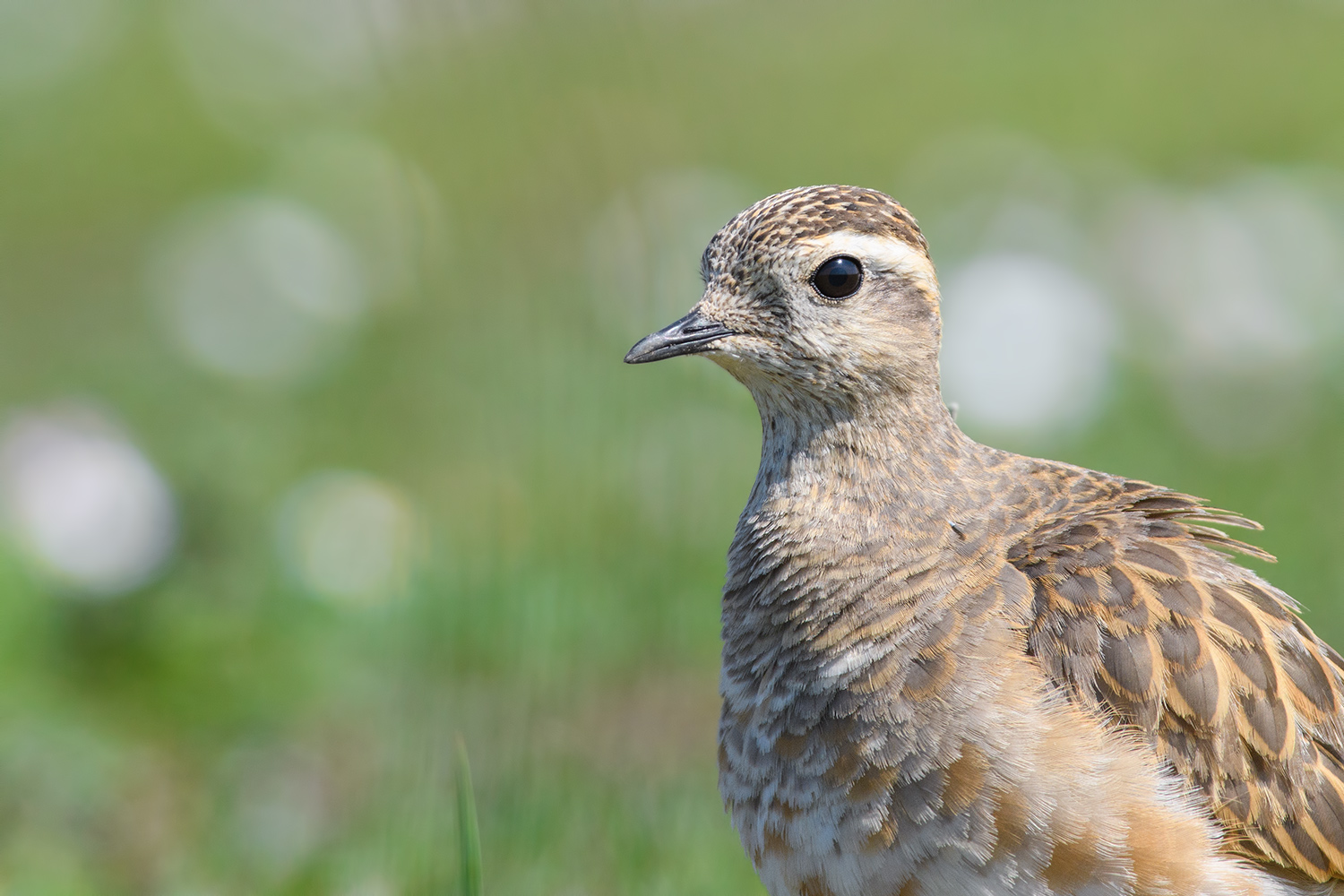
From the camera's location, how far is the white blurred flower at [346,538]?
293 inches

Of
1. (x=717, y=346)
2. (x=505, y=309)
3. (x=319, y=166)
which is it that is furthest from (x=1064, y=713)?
(x=319, y=166)

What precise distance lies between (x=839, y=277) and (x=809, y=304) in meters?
0.13

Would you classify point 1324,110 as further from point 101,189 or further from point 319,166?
point 101,189

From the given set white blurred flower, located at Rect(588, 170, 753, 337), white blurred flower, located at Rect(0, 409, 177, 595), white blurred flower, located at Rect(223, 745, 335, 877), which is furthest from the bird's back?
white blurred flower, located at Rect(0, 409, 177, 595)

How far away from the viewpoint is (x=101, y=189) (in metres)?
14.3

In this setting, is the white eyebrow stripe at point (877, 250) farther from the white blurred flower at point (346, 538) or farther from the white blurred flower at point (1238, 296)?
the white blurred flower at point (1238, 296)

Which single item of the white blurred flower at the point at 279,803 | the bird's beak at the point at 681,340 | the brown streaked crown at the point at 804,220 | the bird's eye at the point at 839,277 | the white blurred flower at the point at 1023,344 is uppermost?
the brown streaked crown at the point at 804,220

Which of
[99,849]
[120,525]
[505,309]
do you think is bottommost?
[99,849]

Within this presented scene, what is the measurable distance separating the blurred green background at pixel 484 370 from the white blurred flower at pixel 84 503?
0.9 inches

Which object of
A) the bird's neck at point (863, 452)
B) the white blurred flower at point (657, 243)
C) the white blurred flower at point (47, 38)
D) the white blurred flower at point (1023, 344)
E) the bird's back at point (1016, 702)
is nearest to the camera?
the bird's back at point (1016, 702)

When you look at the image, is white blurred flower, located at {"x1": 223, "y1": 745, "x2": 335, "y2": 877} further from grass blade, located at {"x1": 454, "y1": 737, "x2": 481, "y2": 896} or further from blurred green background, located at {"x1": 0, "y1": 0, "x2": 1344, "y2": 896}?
grass blade, located at {"x1": 454, "y1": 737, "x2": 481, "y2": 896}

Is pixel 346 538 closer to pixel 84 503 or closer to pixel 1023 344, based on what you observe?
pixel 84 503

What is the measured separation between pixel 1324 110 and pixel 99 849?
1290 cm

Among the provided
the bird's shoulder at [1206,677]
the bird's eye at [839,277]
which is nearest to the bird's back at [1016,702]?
the bird's shoulder at [1206,677]
